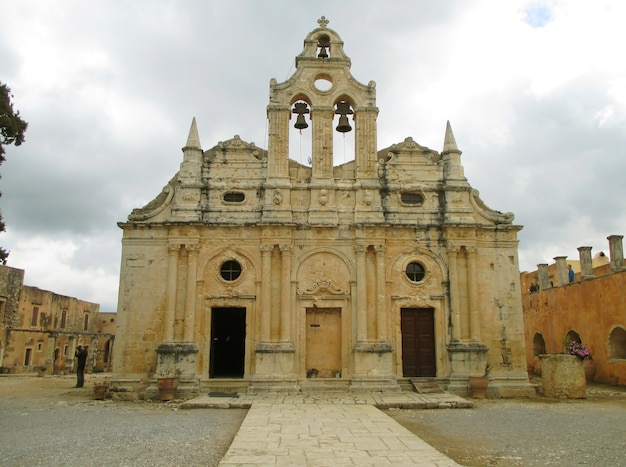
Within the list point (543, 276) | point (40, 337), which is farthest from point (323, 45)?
point (40, 337)

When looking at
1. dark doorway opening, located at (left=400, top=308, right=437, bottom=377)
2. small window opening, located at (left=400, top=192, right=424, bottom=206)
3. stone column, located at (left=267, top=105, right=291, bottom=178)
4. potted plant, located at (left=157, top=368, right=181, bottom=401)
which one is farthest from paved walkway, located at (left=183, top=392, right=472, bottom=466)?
stone column, located at (left=267, top=105, right=291, bottom=178)

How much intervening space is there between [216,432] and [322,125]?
1173 centimetres

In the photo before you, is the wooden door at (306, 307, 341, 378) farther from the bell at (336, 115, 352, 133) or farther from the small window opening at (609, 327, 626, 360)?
the small window opening at (609, 327, 626, 360)

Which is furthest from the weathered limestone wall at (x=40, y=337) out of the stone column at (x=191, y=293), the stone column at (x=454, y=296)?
the stone column at (x=454, y=296)

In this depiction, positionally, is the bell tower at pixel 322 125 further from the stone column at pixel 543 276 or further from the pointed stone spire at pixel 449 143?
the stone column at pixel 543 276

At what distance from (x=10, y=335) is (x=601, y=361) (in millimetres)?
32949

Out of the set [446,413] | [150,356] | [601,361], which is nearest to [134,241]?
[150,356]

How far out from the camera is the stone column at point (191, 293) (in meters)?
17.5

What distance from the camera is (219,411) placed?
14.2 m

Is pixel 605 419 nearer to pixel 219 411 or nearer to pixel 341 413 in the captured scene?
pixel 341 413

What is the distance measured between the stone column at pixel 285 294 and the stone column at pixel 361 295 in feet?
7.47

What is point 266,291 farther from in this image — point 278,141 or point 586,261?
point 586,261

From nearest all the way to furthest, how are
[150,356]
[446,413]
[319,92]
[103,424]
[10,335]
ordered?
[103,424]
[446,413]
[150,356]
[319,92]
[10,335]

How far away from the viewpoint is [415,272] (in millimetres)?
18641
